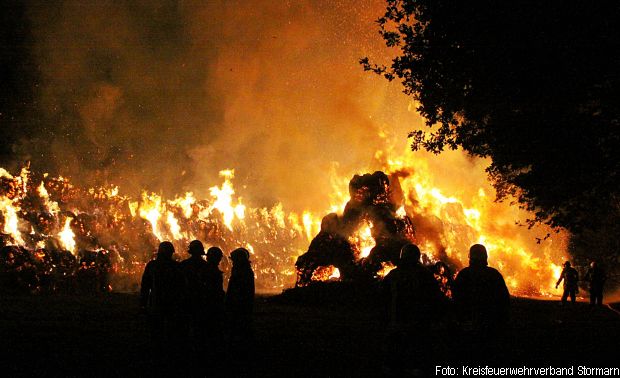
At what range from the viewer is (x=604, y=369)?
8.11 metres

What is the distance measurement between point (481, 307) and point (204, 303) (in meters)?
5.00

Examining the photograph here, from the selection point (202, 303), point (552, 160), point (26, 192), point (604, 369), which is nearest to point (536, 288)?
point (552, 160)

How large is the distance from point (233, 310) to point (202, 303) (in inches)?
26.6

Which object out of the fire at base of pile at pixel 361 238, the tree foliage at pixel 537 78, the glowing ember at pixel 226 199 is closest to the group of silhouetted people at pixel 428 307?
the tree foliage at pixel 537 78

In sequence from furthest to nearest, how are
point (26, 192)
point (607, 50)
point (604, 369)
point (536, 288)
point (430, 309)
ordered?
point (536, 288), point (26, 192), point (607, 50), point (604, 369), point (430, 309)

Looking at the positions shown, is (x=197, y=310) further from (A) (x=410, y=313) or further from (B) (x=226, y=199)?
(B) (x=226, y=199)

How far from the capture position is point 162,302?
802 centimetres

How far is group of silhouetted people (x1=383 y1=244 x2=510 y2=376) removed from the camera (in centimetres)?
627

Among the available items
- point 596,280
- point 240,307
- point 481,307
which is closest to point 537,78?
point 481,307

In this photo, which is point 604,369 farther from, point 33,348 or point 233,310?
point 33,348

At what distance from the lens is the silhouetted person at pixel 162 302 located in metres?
7.98

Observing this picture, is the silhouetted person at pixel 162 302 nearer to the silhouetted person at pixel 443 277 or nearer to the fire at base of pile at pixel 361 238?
the silhouetted person at pixel 443 277

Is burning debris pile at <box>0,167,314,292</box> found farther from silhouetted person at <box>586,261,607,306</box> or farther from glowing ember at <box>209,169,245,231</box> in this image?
silhouetted person at <box>586,261,607,306</box>

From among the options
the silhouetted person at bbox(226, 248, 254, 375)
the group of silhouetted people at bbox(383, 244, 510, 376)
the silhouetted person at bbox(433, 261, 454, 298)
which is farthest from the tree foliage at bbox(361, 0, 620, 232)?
the silhouetted person at bbox(433, 261, 454, 298)
